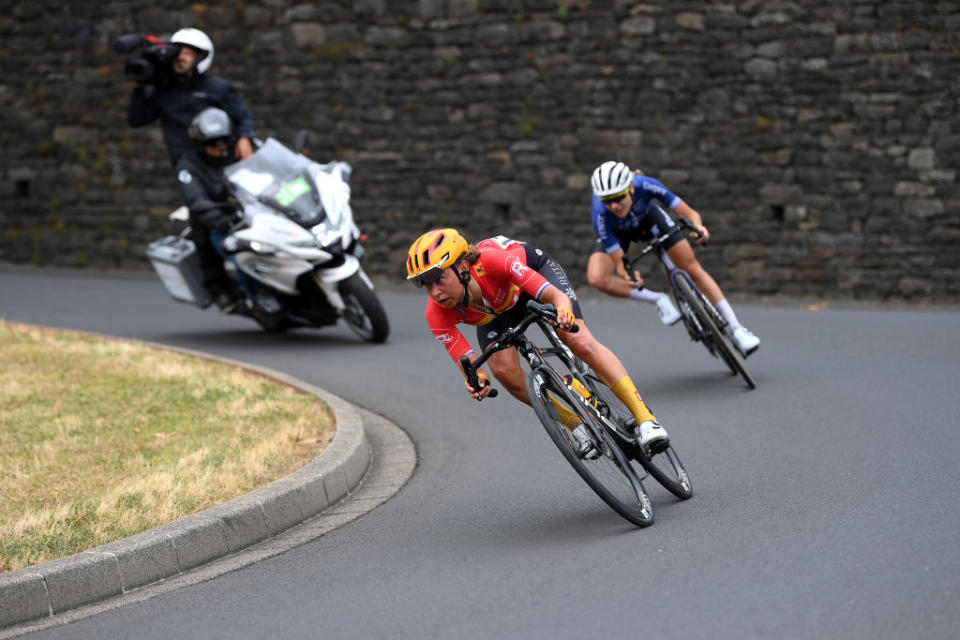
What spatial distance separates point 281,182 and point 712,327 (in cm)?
477

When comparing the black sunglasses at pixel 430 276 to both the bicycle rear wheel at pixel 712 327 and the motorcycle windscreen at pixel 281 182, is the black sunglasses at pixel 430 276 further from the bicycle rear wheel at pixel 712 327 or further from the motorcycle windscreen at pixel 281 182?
the motorcycle windscreen at pixel 281 182

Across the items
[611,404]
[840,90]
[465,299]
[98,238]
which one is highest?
[465,299]

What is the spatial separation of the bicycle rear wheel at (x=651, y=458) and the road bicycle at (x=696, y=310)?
316cm

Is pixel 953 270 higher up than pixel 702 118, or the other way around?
pixel 702 118

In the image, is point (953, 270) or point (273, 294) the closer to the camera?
point (273, 294)

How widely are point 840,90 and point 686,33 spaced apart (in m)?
2.10

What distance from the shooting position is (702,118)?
17.6m

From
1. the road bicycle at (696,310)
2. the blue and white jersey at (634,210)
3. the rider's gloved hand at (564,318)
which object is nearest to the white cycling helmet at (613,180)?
the blue and white jersey at (634,210)

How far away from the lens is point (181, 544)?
6.23m

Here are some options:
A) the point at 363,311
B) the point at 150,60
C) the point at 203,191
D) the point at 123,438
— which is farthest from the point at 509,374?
the point at 150,60

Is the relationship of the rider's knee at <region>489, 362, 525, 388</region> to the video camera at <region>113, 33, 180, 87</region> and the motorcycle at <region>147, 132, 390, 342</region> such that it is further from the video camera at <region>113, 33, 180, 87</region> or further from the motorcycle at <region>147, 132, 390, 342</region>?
the video camera at <region>113, 33, 180, 87</region>

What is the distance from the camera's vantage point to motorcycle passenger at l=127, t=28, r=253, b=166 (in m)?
13.3

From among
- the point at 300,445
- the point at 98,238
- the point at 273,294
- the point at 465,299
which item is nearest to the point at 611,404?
the point at 465,299

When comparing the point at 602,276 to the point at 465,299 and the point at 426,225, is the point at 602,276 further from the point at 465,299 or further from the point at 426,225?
the point at 426,225
